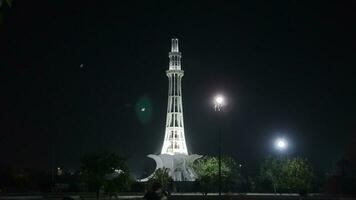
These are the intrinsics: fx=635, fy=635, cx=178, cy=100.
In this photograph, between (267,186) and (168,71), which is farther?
(168,71)

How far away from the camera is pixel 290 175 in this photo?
81.1m

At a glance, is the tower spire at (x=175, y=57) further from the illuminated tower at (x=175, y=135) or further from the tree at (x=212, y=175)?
the tree at (x=212, y=175)

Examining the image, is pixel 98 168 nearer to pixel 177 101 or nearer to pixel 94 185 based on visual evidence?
pixel 94 185

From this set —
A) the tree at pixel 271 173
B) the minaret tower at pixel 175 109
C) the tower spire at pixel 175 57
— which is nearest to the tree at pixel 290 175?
the tree at pixel 271 173

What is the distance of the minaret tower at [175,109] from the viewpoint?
114m

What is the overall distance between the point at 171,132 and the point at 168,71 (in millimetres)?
11199

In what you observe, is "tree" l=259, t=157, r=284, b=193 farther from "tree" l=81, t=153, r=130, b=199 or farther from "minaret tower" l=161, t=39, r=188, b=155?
"tree" l=81, t=153, r=130, b=199

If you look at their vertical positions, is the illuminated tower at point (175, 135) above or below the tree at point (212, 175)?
above

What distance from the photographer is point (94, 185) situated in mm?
46156

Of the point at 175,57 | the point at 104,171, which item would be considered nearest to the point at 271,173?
the point at 175,57

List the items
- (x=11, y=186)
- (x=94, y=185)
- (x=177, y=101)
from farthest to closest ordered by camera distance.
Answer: (x=177, y=101) < (x=11, y=186) < (x=94, y=185)

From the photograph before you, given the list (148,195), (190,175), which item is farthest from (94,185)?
(190,175)

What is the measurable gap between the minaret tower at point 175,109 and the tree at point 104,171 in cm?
6536

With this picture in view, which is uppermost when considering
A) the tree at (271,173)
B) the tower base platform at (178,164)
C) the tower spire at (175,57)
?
the tower spire at (175,57)
